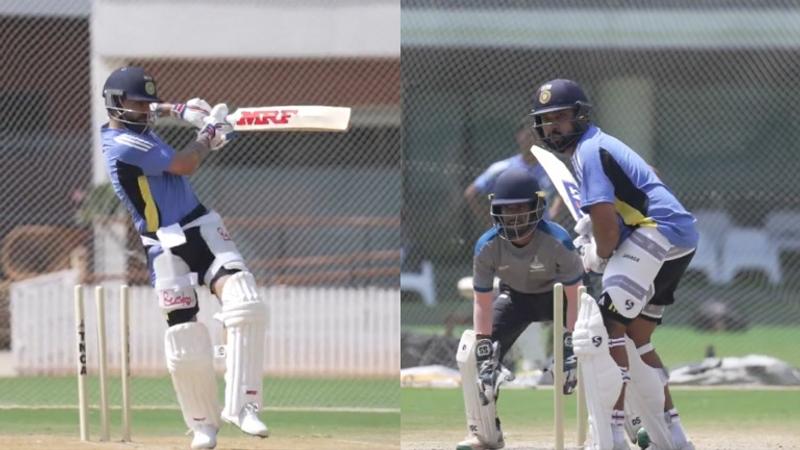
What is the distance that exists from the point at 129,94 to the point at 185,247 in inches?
Result: 31.3

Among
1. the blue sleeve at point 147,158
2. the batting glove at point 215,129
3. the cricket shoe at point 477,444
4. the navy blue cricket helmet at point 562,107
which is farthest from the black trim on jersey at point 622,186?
the blue sleeve at point 147,158

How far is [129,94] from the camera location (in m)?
7.54

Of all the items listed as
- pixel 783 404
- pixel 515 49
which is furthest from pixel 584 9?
pixel 783 404

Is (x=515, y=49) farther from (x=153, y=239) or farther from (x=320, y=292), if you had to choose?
(x=153, y=239)

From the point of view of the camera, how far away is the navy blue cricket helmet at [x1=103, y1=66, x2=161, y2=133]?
297 inches

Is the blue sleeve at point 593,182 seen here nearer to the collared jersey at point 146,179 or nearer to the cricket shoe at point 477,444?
the cricket shoe at point 477,444

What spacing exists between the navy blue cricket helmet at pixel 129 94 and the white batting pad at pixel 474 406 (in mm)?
2004

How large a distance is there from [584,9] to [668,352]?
3.11 meters

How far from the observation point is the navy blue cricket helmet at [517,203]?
7656mm

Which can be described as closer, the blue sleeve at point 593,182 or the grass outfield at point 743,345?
the blue sleeve at point 593,182

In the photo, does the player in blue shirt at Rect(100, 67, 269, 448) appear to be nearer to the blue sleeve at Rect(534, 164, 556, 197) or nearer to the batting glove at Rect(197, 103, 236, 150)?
the batting glove at Rect(197, 103, 236, 150)

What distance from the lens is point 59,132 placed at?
40.7 ft

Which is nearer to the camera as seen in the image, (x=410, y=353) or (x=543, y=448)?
(x=543, y=448)

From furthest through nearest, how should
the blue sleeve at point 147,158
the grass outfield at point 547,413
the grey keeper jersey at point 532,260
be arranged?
the grass outfield at point 547,413 < the grey keeper jersey at point 532,260 < the blue sleeve at point 147,158
